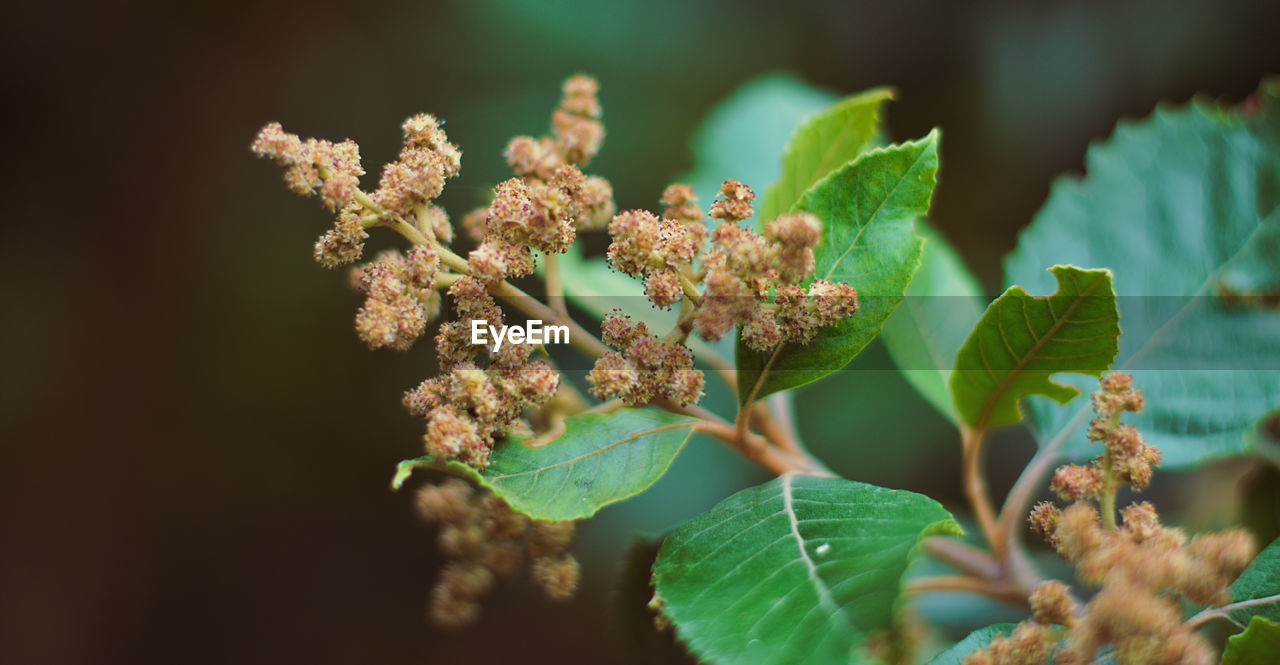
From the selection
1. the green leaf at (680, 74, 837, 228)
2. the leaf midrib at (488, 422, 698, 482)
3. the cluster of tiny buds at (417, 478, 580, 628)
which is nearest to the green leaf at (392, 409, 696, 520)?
the leaf midrib at (488, 422, 698, 482)

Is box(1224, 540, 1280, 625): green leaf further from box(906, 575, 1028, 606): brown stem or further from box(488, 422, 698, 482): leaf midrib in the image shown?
box(488, 422, 698, 482): leaf midrib

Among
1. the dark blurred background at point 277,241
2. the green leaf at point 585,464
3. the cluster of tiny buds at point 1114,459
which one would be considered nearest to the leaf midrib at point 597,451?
the green leaf at point 585,464

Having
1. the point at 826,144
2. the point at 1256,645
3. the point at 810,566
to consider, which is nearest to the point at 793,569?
the point at 810,566

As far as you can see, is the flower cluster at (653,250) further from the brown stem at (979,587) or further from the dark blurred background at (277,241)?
the dark blurred background at (277,241)

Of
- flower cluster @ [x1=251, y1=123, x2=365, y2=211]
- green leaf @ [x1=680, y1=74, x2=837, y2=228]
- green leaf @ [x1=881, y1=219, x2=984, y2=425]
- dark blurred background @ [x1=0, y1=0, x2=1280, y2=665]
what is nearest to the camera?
flower cluster @ [x1=251, y1=123, x2=365, y2=211]

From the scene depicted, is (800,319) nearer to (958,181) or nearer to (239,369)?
(958,181)

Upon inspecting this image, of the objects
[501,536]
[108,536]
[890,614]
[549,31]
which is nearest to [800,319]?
[890,614]

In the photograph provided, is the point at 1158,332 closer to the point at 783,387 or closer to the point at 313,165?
the point at 783,387
